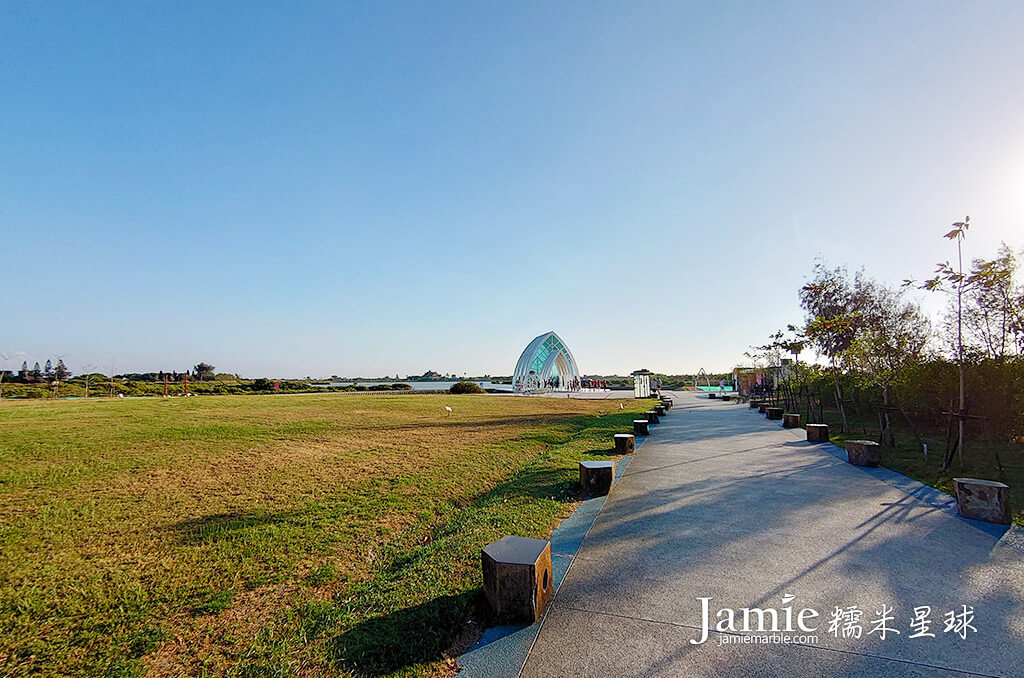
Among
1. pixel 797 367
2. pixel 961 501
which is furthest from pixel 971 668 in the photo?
pixel 797 367

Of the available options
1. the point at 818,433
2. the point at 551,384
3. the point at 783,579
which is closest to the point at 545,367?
the point at 551,384

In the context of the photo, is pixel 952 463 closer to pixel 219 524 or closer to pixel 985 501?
pixel 985 501

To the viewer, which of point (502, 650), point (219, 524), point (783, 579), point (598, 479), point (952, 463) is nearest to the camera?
point (502, 650)

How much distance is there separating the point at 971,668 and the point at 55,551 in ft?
19.6

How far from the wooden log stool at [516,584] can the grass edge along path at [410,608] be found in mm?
153

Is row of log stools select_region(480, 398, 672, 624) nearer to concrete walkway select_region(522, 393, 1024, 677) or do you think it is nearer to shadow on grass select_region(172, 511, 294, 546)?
concrete walkway select_region(522, 393, 1024, 677)

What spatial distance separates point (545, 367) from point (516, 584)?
41187 millimetres

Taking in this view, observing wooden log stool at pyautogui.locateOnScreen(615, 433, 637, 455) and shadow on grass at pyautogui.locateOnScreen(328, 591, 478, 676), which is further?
wooden log stool at pyautogui.locateOnScreen(615, 433, 637, 455)

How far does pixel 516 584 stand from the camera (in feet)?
7.80

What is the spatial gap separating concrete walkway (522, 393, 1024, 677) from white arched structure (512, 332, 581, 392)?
35342 mm

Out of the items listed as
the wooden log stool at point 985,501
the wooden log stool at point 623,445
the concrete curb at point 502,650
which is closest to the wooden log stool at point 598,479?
the concrete curb at point 502,650

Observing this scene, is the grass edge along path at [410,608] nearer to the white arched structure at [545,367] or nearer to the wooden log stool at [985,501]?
the wooden log stool at [985,501]

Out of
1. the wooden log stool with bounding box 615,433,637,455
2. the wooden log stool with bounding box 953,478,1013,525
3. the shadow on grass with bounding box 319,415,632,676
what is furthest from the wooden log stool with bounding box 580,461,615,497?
the wooden log stool with bounding box 953,478,1013,525

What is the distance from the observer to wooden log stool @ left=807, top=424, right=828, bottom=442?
8469 millimetres
